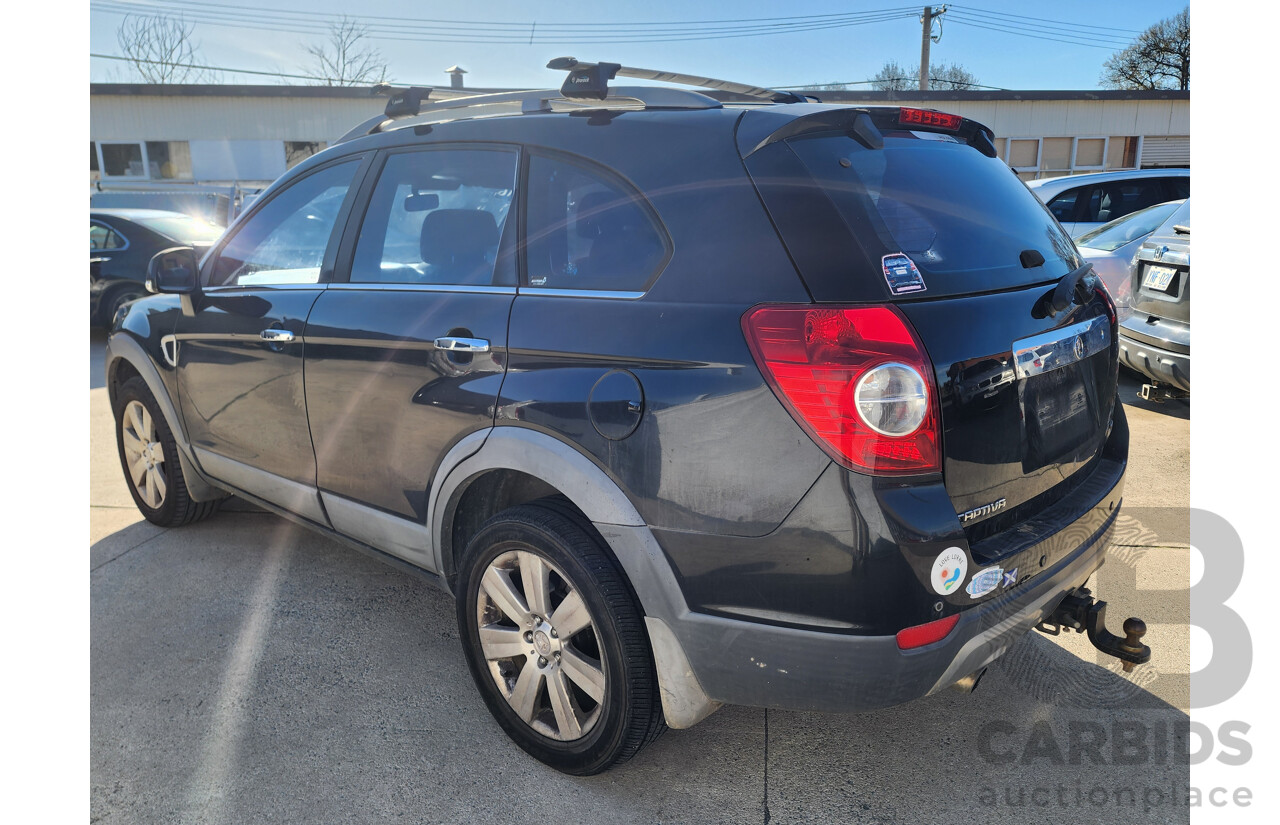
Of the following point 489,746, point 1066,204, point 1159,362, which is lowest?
point 489,746

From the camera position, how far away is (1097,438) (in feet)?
8.05

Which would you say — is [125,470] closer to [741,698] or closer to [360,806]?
[360,806]

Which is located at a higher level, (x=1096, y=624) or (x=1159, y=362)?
(x=1159, y=362)

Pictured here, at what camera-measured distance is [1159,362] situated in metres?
5.43

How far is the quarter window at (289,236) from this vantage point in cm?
316

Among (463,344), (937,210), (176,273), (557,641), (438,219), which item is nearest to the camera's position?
(937,210)

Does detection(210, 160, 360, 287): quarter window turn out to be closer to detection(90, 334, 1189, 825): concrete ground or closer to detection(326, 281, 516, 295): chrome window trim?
detection(326, 281, 516, 295): chrome window trim

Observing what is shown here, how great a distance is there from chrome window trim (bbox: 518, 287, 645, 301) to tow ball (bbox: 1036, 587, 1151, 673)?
4.65 feet

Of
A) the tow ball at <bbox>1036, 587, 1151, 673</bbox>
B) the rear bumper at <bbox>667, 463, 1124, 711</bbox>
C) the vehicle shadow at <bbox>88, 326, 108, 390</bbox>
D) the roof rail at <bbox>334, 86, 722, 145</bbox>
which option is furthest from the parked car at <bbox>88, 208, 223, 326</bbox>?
the tow ball at <bbox>1036, 587, 1151, 673</bbox>

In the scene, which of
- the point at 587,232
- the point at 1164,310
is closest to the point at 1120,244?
the point at 1164,310

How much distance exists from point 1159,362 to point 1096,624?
149 inches

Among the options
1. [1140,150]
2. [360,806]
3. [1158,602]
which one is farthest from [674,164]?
[1140,150]

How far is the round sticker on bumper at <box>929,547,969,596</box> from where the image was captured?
1838 millimetres

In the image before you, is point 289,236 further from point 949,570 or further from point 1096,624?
point 1096,624
